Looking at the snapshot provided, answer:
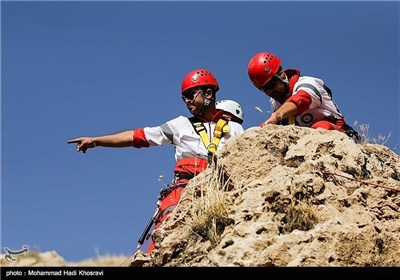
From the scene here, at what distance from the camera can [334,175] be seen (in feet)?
23.9

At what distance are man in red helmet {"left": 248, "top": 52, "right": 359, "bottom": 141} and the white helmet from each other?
57 cm

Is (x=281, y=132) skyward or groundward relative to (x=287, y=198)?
skyward

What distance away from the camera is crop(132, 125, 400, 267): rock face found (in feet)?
20.6

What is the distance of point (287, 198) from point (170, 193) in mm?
2715

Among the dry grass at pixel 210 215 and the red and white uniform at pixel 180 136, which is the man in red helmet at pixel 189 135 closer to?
the red and white uniform at pixel 180 136

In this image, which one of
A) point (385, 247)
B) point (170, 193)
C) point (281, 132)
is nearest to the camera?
point (385, 247)

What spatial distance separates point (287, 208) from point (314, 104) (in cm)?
323

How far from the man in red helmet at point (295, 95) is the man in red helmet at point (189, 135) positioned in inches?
27.9

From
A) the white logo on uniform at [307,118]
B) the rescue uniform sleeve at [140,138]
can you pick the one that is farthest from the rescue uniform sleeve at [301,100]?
the rescue uniform sleeve at [140,138]

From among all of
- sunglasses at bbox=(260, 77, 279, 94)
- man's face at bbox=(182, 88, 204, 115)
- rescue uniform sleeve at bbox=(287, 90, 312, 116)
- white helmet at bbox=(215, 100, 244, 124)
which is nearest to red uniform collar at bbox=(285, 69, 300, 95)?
sunglasses at bbox=(260, 77, 279, 94)

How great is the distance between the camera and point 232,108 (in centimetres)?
1058

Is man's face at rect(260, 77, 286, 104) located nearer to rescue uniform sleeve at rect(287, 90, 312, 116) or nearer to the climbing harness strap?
rescue uniform sleeve at rect(287, 90, 312, 116)

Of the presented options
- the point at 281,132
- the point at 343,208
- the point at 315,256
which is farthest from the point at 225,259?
the point at 281,132
